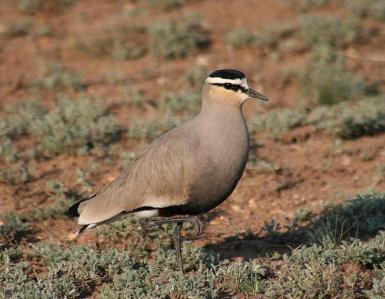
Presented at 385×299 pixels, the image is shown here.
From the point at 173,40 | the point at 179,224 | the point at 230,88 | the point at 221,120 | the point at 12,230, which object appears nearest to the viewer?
the point at 221,120

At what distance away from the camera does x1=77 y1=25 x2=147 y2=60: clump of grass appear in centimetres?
1295

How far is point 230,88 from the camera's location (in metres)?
6.92

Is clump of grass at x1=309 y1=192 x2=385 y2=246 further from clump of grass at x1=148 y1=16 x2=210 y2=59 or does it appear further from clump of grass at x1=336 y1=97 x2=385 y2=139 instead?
clump of grass at x1=148 y1=16 x2=210 y2=59

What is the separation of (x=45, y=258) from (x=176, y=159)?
162 centimetres

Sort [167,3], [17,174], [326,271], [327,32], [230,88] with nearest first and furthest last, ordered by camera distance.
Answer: [326,271] < [230,88] < [17,174] < [327,32] < [167,3]

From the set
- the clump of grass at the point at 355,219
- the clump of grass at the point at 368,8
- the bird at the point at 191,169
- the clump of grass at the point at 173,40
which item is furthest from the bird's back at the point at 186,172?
the clump of grass at the point at 368,8

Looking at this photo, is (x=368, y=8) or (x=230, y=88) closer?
(x=230, y=88)

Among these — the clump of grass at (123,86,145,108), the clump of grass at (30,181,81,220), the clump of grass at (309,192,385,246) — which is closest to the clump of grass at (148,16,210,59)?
the clump of grass at (123,86,145,108)

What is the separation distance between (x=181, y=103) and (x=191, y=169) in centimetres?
463

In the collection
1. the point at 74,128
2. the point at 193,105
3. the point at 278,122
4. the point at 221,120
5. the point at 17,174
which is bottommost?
the point at 278,122

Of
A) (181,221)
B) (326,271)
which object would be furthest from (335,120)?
(326,271)

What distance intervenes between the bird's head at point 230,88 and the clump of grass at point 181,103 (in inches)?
162

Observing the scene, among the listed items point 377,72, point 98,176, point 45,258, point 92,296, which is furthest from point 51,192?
point 377,72

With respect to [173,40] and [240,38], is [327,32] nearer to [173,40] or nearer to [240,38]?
[240,38]
